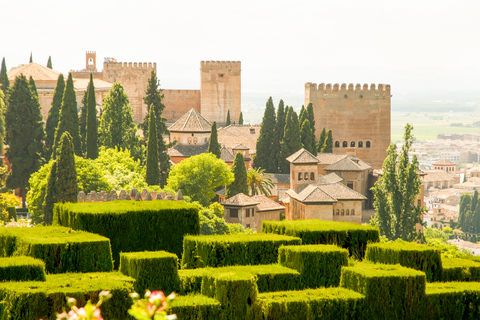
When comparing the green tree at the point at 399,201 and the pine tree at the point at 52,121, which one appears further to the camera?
the pine tree at the point at 52,121

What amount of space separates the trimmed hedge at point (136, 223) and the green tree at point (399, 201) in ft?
86.2

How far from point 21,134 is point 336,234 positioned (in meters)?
31.7

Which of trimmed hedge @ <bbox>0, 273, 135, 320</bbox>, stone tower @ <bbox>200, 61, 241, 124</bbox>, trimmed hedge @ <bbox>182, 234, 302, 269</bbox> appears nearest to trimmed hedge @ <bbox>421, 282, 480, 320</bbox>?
trimmed hedge @ <bbox>182, 234, 302, 269</bbox>

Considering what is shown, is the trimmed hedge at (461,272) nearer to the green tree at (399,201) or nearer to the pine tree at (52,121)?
the green tree at (399,201)

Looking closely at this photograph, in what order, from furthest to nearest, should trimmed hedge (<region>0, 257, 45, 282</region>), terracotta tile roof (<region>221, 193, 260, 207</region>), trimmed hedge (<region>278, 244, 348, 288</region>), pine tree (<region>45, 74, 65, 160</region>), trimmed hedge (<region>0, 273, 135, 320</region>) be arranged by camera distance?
pine tree (<region>45, 74, 65, 160</region>), terracotta tile roof (<region>221, 193, 260, 207</region>), trimmed hedge (<region>278, 244, 348, 288</region>), trimmed hedge (<region>0, 257, 45, 282</region>), trimmed hedge (<region>0, 273, 135, 320</region>)

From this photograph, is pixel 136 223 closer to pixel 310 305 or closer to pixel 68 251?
pixel 68 251

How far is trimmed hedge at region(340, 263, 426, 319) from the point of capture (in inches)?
480

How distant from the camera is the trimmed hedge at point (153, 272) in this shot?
39.1 feet

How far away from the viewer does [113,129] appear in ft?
148

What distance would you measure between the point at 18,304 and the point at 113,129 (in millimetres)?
35184

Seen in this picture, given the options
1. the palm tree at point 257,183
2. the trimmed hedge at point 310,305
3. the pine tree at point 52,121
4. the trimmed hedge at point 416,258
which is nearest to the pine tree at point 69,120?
the pine tree at point 52,121

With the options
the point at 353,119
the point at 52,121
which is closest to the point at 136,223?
the point at 52,121

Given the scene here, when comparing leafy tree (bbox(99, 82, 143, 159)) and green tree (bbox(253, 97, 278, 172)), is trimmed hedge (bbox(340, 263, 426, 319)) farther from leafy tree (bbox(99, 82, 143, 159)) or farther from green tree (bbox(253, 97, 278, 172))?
green tree (bbox(253, 97, 278, 172))

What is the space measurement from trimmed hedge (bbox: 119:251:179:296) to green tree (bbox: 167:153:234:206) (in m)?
31.7
